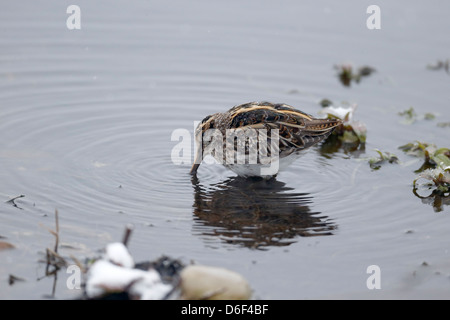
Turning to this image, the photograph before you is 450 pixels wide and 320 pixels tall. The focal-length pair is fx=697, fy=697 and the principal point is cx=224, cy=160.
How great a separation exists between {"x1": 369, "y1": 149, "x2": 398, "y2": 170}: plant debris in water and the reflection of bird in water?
4.55ft

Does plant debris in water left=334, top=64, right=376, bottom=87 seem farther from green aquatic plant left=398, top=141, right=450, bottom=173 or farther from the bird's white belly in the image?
the bird's white belly

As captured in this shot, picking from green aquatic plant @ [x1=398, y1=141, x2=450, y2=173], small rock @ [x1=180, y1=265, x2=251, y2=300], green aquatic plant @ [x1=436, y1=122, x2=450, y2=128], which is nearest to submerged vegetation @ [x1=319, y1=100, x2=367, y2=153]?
green aquatic plant @ [x1=398, y1=141, x2=450, y2=173]

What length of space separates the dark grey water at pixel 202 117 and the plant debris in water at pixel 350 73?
0.15 meters

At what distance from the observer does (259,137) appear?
8.86 m

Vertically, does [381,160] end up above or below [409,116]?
below

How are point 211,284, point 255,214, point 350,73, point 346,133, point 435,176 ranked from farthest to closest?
point 350,73
point 346,133
point 435,176
point 255,214
point 211,284

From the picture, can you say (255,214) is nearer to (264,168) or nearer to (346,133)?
(264,168)

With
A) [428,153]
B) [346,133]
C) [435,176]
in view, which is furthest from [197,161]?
[428,153]

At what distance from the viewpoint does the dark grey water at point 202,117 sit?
6.97 metres

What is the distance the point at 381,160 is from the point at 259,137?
1.92 metres

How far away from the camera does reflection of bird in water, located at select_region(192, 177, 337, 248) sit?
7.49m

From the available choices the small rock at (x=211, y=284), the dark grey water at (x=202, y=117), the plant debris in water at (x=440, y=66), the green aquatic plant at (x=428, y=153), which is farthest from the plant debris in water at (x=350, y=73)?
the small rock at (x=211, y=284)

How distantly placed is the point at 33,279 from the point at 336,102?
22.5 ft

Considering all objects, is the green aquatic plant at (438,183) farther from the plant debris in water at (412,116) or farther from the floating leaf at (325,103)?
the floating leaf at (325,103)
